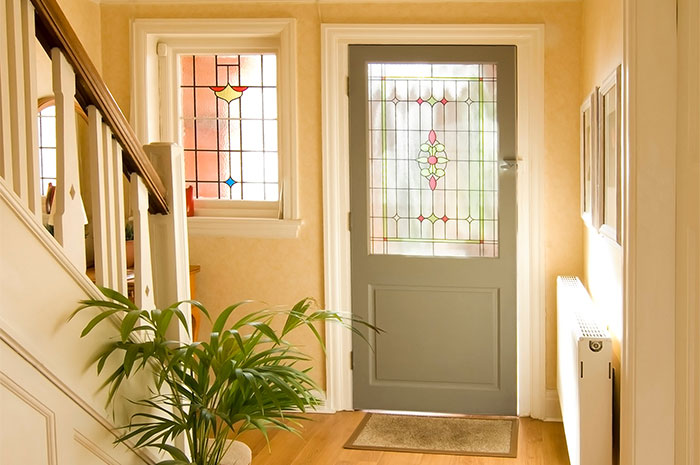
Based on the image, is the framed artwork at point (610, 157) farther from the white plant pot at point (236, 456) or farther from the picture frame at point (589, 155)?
the white plant pot at point (236, 456)

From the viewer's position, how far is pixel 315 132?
15.7ft

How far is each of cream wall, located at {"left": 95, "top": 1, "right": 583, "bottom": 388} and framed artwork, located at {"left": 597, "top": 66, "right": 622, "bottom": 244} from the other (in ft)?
3.60

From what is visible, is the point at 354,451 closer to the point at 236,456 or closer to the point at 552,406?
the point at 552,406

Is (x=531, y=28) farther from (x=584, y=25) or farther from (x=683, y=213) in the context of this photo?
(x=683, y=213)

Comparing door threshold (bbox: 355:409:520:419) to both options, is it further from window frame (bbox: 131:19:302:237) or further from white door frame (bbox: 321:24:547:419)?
window frame (bbox: 131:19:302:237)

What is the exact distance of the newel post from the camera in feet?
8.69

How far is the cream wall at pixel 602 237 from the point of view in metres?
3.13

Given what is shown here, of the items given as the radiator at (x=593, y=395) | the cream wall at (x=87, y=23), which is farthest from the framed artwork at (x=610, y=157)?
the cream wall at (x=87, y=23)

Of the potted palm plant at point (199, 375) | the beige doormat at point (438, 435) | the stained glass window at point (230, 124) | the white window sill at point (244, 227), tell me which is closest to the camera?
the potted palm plant at point (199, 375)

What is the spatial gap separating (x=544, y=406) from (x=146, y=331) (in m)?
2.77

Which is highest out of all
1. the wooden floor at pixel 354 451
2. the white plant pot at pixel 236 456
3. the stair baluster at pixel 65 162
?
the stair baluster at pixel 65 162

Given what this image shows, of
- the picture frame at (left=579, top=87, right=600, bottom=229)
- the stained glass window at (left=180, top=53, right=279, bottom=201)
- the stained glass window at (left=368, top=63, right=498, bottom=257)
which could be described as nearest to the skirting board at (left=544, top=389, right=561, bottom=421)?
the stained glass window at (left=368, top=63, right=498, bottom=257)

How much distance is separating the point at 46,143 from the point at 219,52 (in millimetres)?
1057

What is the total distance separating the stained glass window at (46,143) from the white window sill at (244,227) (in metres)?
0.78
